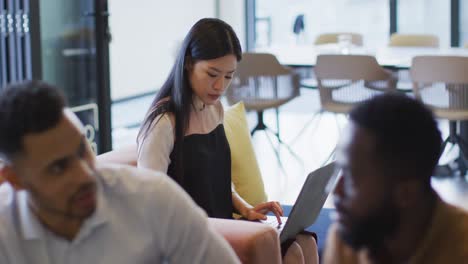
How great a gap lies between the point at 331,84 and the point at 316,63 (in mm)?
205

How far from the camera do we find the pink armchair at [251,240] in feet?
8.43

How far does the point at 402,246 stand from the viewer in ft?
4.91

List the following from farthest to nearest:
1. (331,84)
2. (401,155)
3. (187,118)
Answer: (331,84)
(187,118)
(401,155)

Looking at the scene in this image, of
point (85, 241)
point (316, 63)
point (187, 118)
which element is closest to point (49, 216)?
point (85, 241)

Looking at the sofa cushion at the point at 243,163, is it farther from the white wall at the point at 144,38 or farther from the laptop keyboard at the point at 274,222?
the white wall at the point at 144,38

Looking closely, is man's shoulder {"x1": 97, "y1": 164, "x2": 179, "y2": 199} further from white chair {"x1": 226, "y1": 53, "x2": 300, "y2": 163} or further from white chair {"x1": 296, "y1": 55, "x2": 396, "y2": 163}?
white chair {"x1": 226, "y1": 53, "x2": 300, "y2": 163}

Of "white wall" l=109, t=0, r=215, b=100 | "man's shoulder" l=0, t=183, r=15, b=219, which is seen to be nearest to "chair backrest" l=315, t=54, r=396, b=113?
"white wall" l=109, t=0, r=215, b=100

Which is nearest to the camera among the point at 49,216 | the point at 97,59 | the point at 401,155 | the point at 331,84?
the point at 401,155

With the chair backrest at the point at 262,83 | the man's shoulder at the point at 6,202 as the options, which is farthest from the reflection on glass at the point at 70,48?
the man's shoulder at the point at 6,202

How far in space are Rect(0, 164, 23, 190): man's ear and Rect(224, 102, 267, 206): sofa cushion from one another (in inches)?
59.1

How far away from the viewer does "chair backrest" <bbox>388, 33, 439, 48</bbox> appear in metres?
7.77

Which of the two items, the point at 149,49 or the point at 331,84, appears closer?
the point at 331,84

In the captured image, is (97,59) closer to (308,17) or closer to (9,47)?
(9,47)

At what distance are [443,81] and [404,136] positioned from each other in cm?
457
